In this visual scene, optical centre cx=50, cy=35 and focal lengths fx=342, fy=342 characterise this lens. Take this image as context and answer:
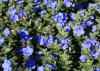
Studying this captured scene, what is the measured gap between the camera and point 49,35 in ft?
11.6

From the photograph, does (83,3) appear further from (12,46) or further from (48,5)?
(12,46)

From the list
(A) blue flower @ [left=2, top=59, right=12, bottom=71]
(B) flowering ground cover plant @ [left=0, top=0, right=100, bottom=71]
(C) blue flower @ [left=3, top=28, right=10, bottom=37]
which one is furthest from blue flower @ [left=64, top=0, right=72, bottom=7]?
(A) blue flower @ [left=2, top=59, right=12, bottom=71]

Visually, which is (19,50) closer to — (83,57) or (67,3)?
(83,57)

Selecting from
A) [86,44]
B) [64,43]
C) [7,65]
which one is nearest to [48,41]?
[64,43]

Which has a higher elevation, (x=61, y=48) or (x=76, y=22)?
(x=76, y=22)

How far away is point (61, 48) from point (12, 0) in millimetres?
990

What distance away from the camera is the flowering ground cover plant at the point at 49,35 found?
329cm

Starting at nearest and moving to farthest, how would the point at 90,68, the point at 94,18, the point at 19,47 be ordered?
the point at 90,68
the point at 19,47
the point at 94,18

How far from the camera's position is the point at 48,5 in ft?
12.8

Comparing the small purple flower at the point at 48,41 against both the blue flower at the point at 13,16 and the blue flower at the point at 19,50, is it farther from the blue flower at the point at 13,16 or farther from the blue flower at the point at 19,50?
the blue flower at the point at 13,16

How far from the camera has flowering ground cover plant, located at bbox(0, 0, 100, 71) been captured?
3.29 metres

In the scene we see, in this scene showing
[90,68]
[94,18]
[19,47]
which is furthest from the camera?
[94,18]

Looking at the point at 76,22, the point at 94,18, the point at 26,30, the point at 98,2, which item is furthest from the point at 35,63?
the point at 98,2

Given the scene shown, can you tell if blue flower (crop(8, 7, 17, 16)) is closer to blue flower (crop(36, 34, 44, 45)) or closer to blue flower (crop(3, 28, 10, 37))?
blue flower (crop(3, 28, 10, 37))
